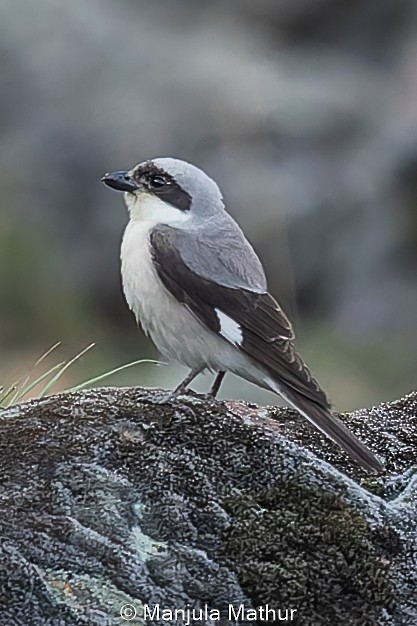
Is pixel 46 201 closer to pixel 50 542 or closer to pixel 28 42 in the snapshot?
pixel 28 42

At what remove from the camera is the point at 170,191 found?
3.67m

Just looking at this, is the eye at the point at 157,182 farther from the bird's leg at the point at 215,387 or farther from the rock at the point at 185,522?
the rock at the point at 185,522

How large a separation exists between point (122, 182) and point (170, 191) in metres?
0.18

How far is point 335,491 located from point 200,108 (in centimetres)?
800

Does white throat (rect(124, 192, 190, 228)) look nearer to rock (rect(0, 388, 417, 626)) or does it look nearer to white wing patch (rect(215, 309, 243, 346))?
white wing patch (rect(215, 309, 243, 346))

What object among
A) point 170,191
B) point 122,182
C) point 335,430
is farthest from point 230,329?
point 122,182

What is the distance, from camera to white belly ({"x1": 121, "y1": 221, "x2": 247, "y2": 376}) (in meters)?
3.37

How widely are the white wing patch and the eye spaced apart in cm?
62

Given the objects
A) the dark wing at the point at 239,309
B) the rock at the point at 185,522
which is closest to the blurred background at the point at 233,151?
the dark wing at the point at 239,309

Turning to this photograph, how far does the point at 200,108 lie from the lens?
412 inches

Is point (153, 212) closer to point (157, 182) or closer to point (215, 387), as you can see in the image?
point (157, 182)

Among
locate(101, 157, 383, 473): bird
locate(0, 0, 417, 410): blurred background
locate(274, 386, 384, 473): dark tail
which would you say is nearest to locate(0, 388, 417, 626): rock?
locate(274, 386, 384, 473): dark tail

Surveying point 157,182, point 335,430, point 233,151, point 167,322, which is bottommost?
point 335,430

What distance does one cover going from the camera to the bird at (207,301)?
3.27 m
